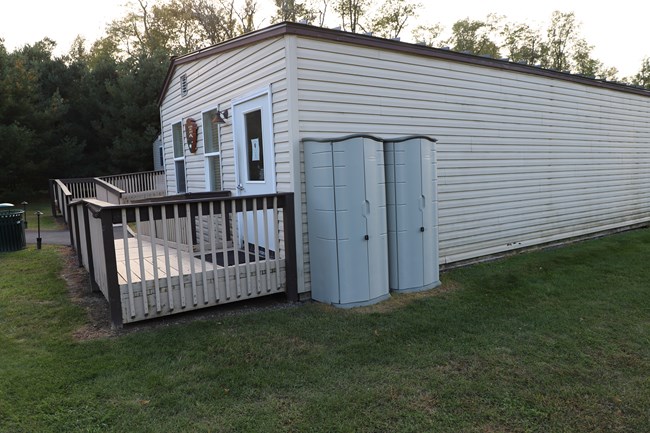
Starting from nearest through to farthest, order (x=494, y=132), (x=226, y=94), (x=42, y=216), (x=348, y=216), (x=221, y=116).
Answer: (x=348, y=216) < (x=226, y=94) < (x=221, y=116) < (x=494, y=132) < (x=42, y=216)

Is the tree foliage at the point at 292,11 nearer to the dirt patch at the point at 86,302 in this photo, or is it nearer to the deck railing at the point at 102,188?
the deck railing at the point at 102,188

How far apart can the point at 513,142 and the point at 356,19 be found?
24.6m

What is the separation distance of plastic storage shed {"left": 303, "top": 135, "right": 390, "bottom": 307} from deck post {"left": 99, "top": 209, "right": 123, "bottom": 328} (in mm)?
1859

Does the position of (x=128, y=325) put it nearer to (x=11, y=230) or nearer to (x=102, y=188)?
(x=11, y=230)

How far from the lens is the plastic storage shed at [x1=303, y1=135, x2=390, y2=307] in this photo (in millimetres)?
4426

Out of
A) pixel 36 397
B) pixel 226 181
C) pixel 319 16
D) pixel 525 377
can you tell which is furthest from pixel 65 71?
pixel 525 377

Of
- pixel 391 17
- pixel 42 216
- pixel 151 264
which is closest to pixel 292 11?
pixel 391 17

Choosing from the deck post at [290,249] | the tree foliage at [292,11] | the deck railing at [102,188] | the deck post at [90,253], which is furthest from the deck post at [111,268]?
the tree foliage at [292,11]

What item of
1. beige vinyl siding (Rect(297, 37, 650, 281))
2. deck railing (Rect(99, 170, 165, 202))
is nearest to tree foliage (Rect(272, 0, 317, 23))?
deck railing (Rect(99, 170, 165, 202))

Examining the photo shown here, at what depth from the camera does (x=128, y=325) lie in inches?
160

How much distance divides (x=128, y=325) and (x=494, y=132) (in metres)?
5.37

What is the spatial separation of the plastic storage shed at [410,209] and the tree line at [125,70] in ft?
19.7

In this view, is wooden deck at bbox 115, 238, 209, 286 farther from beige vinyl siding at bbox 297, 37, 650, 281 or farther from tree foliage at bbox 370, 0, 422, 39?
tree foliage at bbox 370, 0, 422, 39

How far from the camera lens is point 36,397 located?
111 inches
